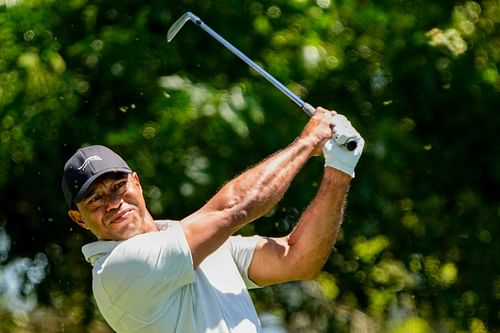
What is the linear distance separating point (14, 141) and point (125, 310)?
2.59 meters

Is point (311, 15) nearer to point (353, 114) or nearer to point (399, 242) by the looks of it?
point (353, 114)

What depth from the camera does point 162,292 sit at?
5559mm

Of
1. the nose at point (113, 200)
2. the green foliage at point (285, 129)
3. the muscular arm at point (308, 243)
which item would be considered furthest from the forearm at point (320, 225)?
the green foliage at point (285, 129)

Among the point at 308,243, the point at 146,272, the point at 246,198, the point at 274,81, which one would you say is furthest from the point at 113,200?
the point at 274,81

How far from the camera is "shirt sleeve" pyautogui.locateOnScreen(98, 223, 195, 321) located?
5.54 metres

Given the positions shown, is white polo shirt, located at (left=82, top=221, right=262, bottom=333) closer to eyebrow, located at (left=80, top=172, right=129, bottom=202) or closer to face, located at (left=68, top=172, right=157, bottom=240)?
face, located at (left=68, top=172, right=157, bottom=240)

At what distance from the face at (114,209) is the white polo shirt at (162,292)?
0.22 ft

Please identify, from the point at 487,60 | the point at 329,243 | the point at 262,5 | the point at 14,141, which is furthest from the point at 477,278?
the point at 329,243

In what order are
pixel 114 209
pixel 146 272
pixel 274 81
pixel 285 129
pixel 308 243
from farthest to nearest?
1. pixel 285 129
2. pixel 274 81
3. pixel 308 243
4. pixel 114 209
5. pixel 146 272

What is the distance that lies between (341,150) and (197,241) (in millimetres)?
504

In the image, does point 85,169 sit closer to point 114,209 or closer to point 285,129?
point 114,209

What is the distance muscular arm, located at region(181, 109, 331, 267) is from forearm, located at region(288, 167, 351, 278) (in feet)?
0.35

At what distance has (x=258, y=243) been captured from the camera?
5.96 metres

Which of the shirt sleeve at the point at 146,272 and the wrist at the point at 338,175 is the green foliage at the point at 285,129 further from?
the shirt sleeve at the point at 146,272
